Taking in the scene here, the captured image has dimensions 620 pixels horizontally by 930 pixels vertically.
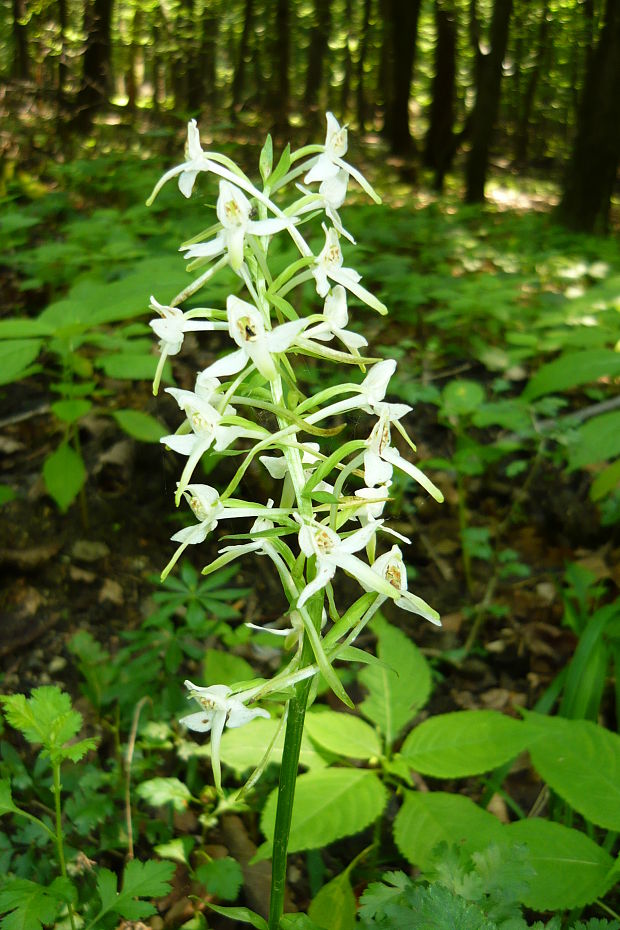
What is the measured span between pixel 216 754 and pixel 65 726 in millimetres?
455

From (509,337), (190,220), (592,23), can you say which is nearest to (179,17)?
(592,23)

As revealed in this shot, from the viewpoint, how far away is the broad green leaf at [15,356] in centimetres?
207

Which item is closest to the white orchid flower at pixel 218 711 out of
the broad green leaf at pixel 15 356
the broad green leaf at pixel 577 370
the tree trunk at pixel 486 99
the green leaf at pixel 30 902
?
the green leaf at pixel 30 902

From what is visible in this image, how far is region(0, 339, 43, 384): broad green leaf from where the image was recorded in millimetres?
2067

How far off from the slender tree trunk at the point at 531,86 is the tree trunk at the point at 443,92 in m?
2.89

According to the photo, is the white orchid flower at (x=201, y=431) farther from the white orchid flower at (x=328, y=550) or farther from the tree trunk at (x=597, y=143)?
the tree trunk at (x=597, y=143)

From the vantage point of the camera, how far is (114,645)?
2520 mm

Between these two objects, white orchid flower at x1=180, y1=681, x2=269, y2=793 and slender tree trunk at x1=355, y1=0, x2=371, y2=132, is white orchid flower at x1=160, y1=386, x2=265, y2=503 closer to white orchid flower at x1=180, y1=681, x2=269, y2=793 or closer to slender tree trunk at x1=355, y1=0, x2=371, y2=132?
white orchid flower at x1=180, y1=681, x2=269, y2=793

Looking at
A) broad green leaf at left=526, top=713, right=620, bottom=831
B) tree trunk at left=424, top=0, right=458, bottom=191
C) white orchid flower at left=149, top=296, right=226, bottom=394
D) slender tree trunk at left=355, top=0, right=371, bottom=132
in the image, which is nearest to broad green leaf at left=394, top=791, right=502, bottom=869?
Result: broad green leaf at left=526, top=713, right=620, bottom=831

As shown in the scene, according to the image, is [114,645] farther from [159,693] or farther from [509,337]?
[509,337]

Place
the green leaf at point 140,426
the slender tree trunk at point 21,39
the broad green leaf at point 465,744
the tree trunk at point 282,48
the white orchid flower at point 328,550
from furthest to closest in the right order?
the slender tree trunk at point 21,39
the tree trunk at point 282,48
the green leaf at point 140,426
the broad green leaf at point 465,744
the white orchid flower at point 328,550

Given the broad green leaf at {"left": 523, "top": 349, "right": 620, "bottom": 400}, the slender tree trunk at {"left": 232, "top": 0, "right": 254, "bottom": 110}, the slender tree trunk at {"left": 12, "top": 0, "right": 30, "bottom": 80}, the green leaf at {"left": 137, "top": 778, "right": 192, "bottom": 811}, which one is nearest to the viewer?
the green leaf at {"left": 137, "top": 778, "right": 192, "bottom": 811}

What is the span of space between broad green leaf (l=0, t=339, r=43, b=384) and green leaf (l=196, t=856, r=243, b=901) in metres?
1.34

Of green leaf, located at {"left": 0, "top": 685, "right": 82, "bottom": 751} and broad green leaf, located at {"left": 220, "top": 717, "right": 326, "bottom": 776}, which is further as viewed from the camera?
broad green leaf, located at {"left": 220, "top": 717, "right": 326, "bottom": 776}
